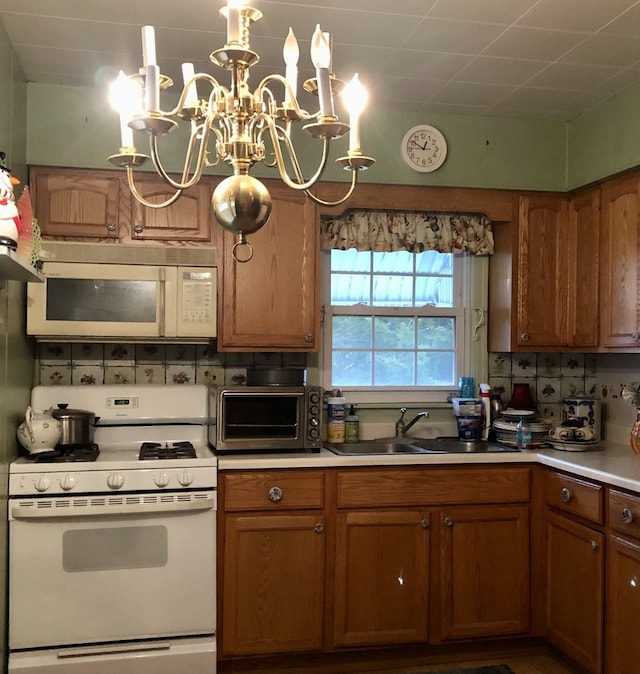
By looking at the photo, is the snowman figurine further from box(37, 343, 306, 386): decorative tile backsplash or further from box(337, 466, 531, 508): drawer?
box(337, 466, 531, 508): drawer

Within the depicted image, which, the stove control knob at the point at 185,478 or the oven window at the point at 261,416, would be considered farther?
the oven window at the point at 261,416

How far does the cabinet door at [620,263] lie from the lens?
118 inches

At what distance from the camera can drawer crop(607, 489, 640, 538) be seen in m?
2.42

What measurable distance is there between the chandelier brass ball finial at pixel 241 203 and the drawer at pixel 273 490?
5.18 ft

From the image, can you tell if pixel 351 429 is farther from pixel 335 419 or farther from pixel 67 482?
pixel 67 482

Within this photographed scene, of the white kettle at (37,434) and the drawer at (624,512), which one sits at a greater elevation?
the white kettle at (37,434)

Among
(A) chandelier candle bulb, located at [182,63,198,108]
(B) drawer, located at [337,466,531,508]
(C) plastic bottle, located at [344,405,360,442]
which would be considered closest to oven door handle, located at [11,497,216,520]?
(B) drawer, located at [337,466,531,508]

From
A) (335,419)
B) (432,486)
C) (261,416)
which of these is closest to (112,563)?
(261,416)

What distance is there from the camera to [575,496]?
2775 mm

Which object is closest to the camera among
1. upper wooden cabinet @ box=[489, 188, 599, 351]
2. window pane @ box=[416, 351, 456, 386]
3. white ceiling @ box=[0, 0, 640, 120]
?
white ceiling @ box=[0, 0, 640, 120]

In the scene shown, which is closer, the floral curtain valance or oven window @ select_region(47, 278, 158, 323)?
oven window @ select_region(47, 278, 158, 323)

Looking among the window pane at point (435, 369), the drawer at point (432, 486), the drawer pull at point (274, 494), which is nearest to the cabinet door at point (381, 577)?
the drawer at point (432, 486)

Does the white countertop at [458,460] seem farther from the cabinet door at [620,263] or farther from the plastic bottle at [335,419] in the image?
the cabinet door at [620,263]

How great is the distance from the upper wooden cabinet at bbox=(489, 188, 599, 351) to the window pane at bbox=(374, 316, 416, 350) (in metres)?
0.49
